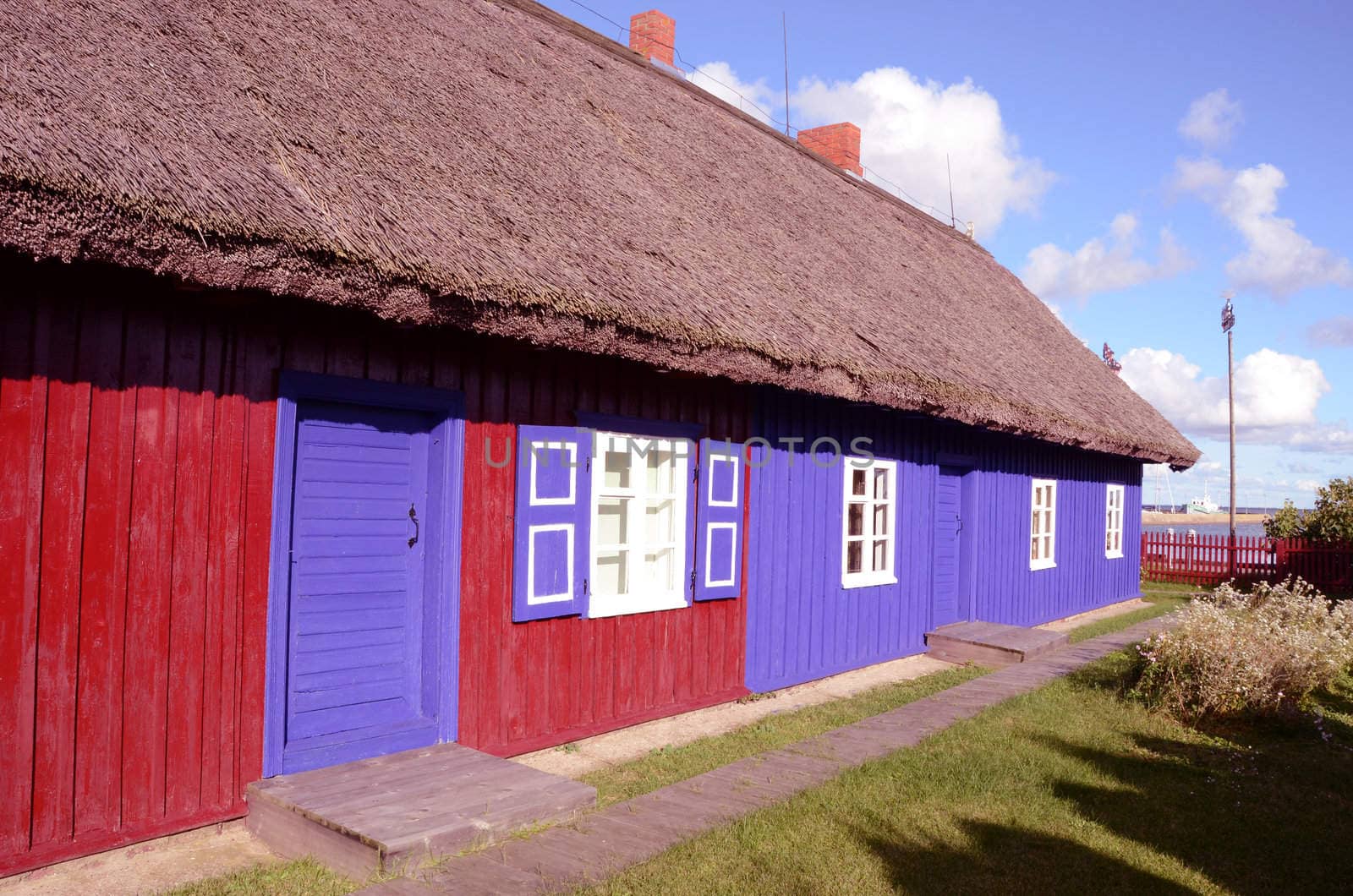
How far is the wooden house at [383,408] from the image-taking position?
4191 mm

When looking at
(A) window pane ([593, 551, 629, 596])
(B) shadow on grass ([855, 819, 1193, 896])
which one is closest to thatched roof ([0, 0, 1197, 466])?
(A) window pane ([593, 551, 629, 596])

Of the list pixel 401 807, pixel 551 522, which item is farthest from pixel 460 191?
pixel 401 807

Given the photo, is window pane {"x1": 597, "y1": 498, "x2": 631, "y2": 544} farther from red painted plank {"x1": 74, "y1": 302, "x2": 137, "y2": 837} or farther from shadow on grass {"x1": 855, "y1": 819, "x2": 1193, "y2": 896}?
red painted plank {"x1": 74, "y1": 302, "x2": 137, "y2": 837}

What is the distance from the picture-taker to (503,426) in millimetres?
6199

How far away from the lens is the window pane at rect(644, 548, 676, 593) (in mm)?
7523

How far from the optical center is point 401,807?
15.0ft

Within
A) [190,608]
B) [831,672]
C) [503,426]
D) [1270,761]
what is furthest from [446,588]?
[1270,761]

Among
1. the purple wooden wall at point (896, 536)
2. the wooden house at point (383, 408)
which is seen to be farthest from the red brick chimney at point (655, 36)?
the purple wooden wall at point (896, 536)

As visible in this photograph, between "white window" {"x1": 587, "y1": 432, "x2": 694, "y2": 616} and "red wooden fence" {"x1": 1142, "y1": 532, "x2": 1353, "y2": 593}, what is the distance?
52.3 feet

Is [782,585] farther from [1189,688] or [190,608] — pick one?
[190,608]

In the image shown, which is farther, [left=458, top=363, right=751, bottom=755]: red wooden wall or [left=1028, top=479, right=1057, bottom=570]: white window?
[left=1028, top=479, right=1057, bottom=570]: white window

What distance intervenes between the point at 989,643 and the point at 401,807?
7502 mm

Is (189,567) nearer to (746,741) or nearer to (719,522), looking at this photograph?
(746,741)

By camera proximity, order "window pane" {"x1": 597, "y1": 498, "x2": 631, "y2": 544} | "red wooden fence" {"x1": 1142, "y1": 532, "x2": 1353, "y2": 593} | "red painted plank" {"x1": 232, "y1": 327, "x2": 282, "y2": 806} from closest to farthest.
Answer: "red painted plank" {"x1": 232, "y1": 327, "x2": 282, "y2": 806}
"window pane" {"x1": 597, "y1": 498, "x2": 631, "y2": 544}
"red wooden fence" {"x1": 1142, "y1": 532, "x2": 1353, "y2": 593}
